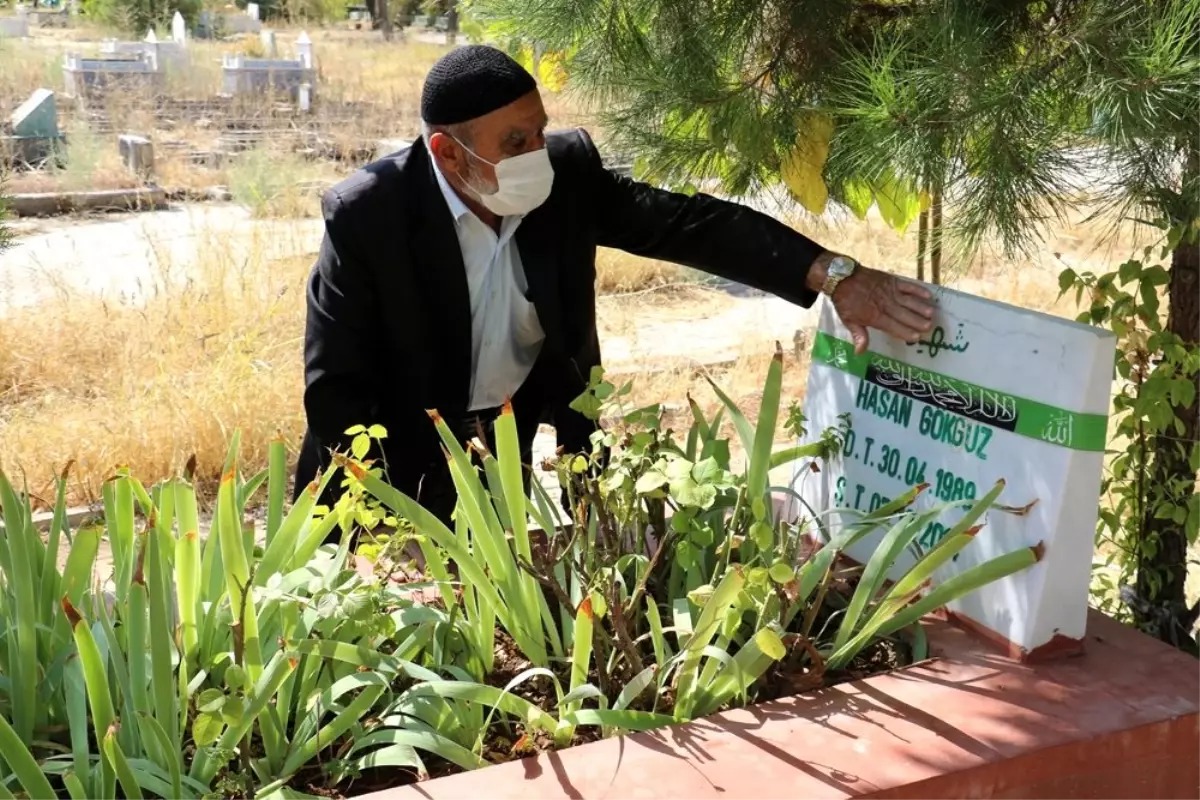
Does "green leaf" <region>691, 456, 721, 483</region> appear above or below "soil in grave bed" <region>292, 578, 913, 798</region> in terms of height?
above

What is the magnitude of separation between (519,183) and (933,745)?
121 cm

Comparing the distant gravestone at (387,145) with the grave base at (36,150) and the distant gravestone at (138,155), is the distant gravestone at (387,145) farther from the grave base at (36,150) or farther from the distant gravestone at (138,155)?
the grave base at (36,150)

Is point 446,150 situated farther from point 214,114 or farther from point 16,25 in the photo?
point 16,25

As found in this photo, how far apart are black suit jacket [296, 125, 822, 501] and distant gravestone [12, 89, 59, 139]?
9.88 m

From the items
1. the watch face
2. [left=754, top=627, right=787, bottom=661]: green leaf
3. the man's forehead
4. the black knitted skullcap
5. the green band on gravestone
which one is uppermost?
the black knitted skullcap

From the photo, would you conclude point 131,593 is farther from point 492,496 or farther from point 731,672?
point 731,672

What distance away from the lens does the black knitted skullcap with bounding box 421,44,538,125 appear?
2.11 m

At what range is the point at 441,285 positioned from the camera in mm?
2293

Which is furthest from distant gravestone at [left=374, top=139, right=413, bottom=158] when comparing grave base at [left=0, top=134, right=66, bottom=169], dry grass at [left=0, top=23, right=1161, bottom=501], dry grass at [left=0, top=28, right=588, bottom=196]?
grave base at [left=0, top=134, right=66, bottom=169]

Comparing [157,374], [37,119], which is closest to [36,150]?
[37,119]

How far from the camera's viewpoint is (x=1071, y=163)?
1.53 meters

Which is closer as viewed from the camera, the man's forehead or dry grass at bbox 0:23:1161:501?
the man's forehead

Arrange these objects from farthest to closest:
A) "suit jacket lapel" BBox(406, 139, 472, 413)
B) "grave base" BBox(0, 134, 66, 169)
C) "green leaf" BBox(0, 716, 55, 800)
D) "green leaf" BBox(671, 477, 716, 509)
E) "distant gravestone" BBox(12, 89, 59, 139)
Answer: "distant gravestone" BBox(12, 89, 59, 139) < "grave base" BBox(0, 134, 66, 169) < "suit jacket lapel" BBox(406, 139, 472, 413) < "green leaf" BBox(671, 477, 716, 509) < "green leaf" BBox(0, 716, 55, 800)

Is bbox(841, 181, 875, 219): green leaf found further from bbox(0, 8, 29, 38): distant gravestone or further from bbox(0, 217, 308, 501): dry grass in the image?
bbox(0, 8, 29, 38): distant gravestone
